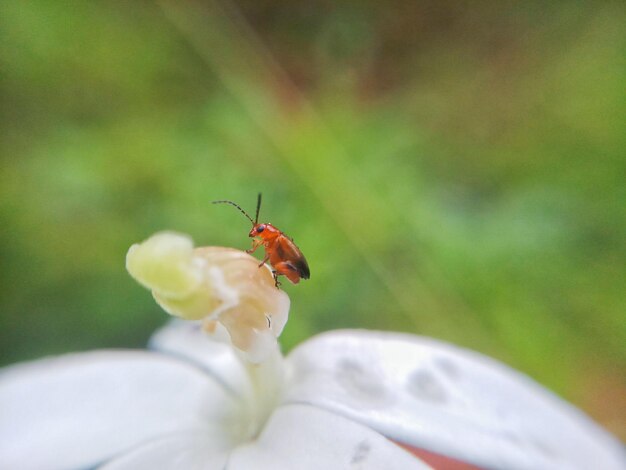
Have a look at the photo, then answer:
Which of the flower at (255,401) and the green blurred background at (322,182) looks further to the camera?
the green blurred background at (322,182)

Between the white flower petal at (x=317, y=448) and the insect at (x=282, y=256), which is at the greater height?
the insect at (x=282, y=256)

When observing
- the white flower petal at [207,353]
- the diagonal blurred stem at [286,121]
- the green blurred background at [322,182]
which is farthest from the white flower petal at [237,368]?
the diagonal blurred stem at [286,121]

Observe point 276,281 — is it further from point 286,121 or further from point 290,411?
point 286,121

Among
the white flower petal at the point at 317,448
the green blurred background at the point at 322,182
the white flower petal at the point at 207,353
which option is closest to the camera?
the white flower petal at the point at 317,448

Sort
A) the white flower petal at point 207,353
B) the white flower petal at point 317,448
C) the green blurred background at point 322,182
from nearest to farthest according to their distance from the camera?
the white flower petal at point 317,448 < the white flower petal at point 207,353 < the green blurred background at point 322,182

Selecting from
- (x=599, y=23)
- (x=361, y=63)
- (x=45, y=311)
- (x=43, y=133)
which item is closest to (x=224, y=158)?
(x=43, y=133)

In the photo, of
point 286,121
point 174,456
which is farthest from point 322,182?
point 174,456

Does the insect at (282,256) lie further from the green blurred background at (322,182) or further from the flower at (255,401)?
the green blurred background at (322,182)
